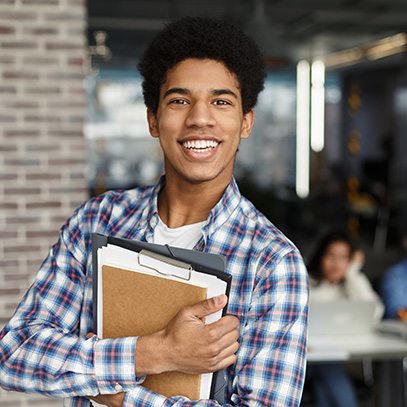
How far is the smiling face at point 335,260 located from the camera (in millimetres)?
4832

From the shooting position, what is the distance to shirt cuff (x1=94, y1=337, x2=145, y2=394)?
120 cm

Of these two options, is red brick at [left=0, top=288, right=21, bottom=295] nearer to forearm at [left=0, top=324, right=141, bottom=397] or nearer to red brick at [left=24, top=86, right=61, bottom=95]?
red brick at [left=24, top=86, right=61, bottom=95]

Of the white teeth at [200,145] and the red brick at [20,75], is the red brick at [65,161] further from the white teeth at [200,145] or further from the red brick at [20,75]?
the white teeth at [200,145]

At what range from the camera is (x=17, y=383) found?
1286 millimetres

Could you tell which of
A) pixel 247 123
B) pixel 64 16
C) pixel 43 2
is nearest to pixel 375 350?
pixel 247 123

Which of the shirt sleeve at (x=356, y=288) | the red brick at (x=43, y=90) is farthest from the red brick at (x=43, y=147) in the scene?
the shirt sleeve at (x=356, y=288)

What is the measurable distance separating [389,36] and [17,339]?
10.4 m

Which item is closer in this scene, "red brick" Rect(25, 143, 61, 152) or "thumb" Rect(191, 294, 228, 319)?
"thumb" Rect(191, 294, 228, 319)

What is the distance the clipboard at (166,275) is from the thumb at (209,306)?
0.06 ft

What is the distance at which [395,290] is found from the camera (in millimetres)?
4879

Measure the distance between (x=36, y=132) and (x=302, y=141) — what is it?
692cm

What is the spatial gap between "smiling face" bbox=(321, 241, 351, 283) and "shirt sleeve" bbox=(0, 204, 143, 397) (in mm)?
3644

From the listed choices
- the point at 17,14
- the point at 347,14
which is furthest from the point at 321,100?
the point at 17,14

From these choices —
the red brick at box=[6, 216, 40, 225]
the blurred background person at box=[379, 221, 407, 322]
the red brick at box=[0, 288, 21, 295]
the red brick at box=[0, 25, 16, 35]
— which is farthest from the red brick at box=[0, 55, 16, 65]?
the blurred background person at box=[379, 221, 407, 322]
